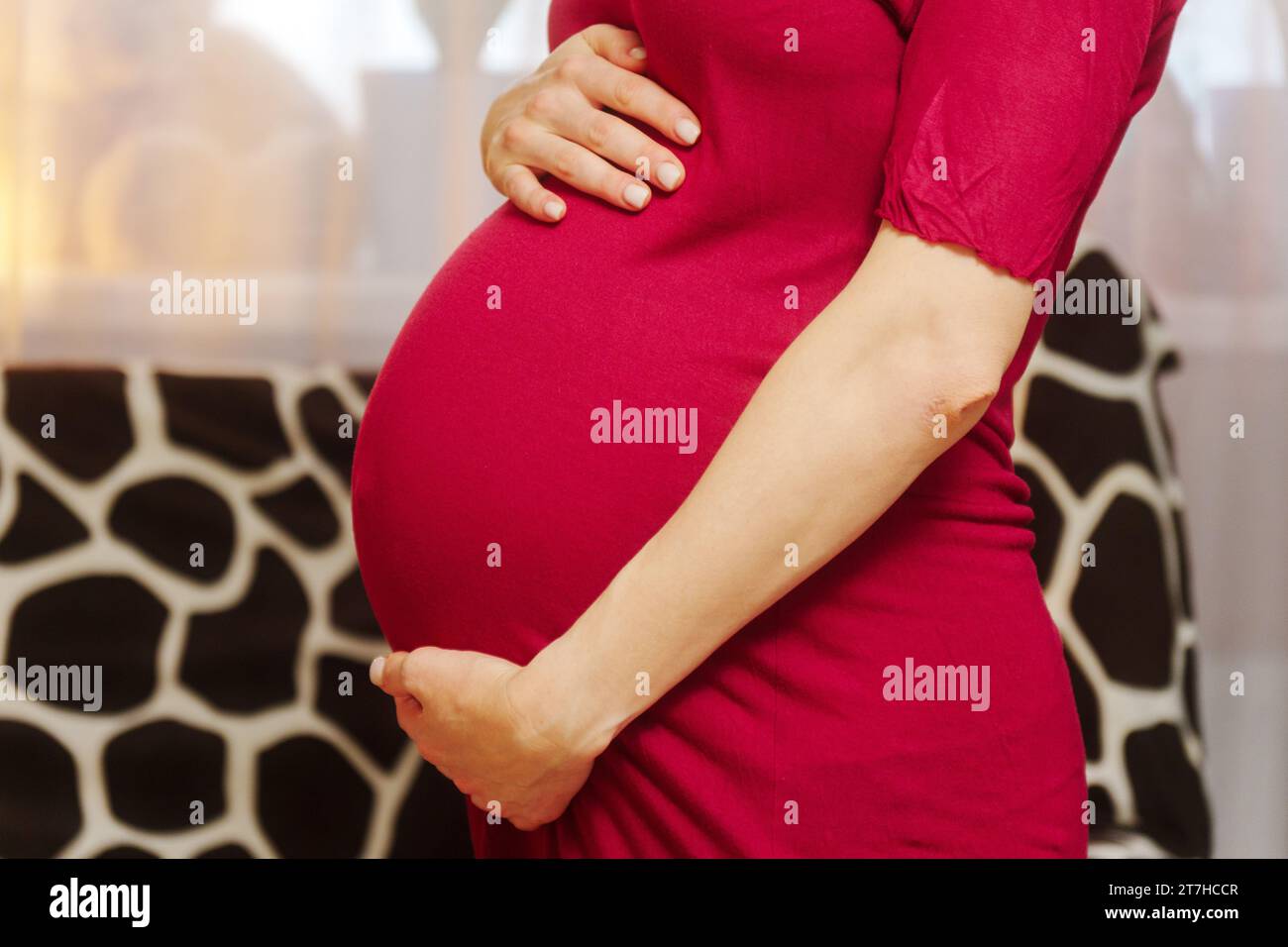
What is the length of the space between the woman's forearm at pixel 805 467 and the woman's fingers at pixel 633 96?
0.16 metres

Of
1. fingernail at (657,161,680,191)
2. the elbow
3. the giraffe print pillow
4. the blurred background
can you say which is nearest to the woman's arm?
the elbow

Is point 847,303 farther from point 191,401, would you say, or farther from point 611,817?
point 191,401

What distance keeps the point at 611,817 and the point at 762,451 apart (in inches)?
9.7

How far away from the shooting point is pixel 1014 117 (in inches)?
21.3

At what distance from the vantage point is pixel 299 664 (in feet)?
4.86

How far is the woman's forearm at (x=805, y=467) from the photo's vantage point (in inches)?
22.1

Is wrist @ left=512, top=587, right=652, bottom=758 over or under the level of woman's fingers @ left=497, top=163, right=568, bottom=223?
under

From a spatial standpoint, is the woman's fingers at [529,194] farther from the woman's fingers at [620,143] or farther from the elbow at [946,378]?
the elbow at [946,378]

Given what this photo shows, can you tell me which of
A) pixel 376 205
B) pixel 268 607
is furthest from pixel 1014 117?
pixel 376 205

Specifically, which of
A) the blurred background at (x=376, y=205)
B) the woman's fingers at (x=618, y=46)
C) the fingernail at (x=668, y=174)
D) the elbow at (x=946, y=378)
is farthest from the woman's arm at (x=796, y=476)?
the blurred background at (x=376, y=205)

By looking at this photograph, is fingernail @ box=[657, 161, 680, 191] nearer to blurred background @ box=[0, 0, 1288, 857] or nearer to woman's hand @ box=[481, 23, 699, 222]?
woman's hand @ box=[481, 23, 699, 222]

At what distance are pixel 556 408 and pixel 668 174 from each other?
15 centimetres

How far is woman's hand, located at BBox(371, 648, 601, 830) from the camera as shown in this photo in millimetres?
615
